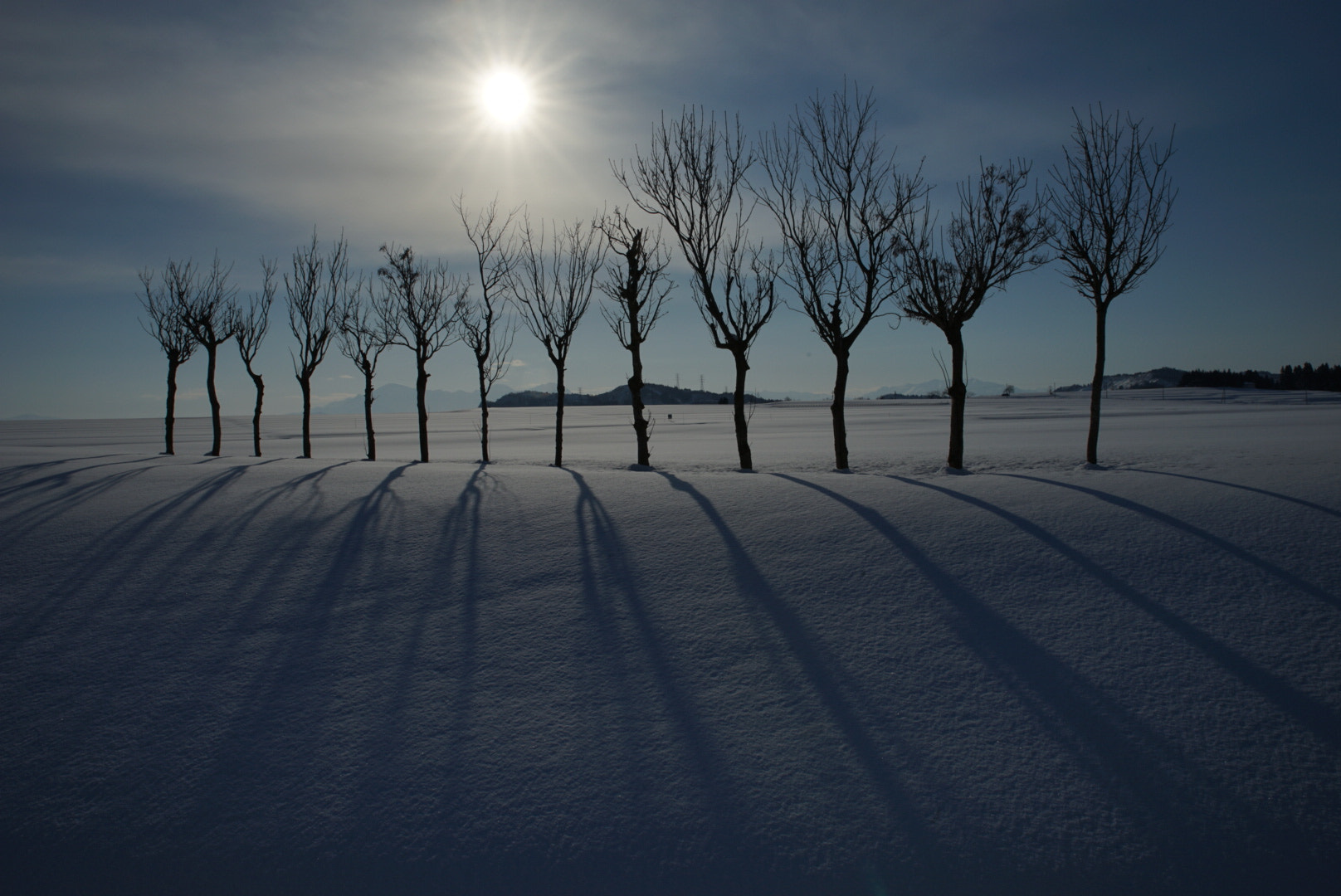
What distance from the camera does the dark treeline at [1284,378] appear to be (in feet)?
235

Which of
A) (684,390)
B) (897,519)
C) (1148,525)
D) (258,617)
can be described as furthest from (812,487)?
(684,390)

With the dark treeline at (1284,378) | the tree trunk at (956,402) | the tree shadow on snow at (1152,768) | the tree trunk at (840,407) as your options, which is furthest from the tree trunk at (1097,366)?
the dark treeline at (1284,378)

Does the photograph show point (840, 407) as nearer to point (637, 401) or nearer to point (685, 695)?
point (637, 401)

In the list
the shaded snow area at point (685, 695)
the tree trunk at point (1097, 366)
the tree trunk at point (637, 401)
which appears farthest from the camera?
the tree trunk at point (637, 401)

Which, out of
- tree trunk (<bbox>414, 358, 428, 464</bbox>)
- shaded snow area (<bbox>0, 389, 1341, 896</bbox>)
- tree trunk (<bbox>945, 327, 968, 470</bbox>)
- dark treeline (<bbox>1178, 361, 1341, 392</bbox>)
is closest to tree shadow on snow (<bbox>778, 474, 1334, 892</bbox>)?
shaded snow area (<bbox>0, 389, 1341, 896</bbox>)

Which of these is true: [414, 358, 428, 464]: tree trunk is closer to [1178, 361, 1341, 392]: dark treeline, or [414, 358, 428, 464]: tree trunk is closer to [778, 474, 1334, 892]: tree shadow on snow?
[778, 474, 1334, 892]: tree shadow on snow

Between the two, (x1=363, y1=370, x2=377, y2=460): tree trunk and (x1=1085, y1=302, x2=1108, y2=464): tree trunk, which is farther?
(x1=363, y1=370, x2=377, y2=460): tree trunk

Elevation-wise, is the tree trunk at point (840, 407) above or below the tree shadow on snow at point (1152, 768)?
above

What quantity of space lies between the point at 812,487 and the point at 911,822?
5.14 m

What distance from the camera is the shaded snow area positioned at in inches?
114

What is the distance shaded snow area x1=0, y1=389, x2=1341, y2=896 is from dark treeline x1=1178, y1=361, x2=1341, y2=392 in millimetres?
87085

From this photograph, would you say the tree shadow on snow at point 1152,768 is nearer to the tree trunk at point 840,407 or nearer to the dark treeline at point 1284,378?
the tree trunk at point 840,407

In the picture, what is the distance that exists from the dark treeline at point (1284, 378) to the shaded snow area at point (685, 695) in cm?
8708

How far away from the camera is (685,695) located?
3.88m
